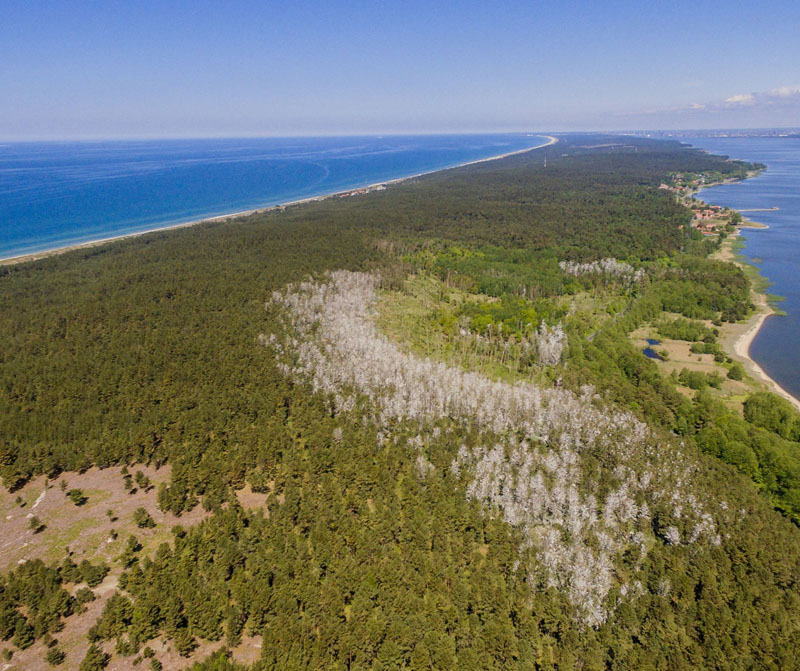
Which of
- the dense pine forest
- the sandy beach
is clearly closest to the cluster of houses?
the sandy beach

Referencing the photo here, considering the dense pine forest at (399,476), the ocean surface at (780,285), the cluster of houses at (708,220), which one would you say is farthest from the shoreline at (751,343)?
the cluster of houses at (708,220)

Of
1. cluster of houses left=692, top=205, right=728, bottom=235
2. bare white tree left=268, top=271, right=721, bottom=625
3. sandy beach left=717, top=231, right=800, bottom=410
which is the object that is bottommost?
cluster of houses left=692, top=205, right=728, bottom=235

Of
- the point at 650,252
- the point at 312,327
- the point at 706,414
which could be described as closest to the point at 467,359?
the point at 312,327

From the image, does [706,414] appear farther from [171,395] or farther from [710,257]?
[710,257]

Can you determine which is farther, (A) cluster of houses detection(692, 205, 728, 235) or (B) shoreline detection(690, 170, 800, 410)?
(A) cluster of houses detection(692, 205, 728, 235)

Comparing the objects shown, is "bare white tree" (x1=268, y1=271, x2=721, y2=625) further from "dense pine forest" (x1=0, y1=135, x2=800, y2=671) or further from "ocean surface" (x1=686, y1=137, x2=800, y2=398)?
"ocean surface" (x1=686, y1=137, x2=800, y2=398)

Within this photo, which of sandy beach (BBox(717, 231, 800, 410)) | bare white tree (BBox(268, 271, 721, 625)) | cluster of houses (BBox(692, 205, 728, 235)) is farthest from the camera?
cluster of houses (BBox(692, 205, 728, 235))

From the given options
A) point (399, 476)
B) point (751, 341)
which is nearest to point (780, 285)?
point (751, 341)

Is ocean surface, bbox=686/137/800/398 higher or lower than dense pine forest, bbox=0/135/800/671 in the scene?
lower

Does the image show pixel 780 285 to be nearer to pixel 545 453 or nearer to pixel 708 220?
pixel 708 220
